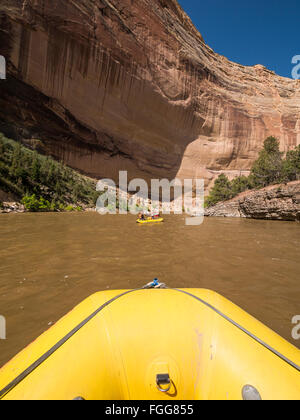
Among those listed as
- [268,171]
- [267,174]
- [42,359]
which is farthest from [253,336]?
[267,174]

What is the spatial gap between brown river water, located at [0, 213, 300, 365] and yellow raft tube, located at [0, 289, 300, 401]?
2.46 feet

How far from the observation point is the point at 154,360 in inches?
36.8

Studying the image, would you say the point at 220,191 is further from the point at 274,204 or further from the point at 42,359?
the point at 42,359

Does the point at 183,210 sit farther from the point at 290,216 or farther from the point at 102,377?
the point at 102,377

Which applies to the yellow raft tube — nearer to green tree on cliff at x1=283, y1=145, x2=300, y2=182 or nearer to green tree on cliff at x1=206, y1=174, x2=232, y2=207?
green tree on cliff at x1=283, y1=145, x2=300, y2=182

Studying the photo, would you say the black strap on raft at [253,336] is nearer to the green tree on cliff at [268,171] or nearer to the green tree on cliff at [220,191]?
the green tree on cliff at [268,171]

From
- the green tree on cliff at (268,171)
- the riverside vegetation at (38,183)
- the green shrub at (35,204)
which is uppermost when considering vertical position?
the green tree on cliff at (268,171)

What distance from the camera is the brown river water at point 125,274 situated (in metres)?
1.84

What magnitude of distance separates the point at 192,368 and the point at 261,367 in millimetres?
320

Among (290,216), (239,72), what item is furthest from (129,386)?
(239,72)

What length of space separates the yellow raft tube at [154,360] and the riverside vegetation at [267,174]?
15983 mm

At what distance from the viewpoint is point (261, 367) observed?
87 cm

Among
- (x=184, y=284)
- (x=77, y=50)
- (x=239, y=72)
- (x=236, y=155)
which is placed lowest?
(x=184, y=284)

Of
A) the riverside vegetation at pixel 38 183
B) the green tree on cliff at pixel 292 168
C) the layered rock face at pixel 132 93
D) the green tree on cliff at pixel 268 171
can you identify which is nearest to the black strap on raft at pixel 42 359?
the riverside vegetation at pixel 38 183
